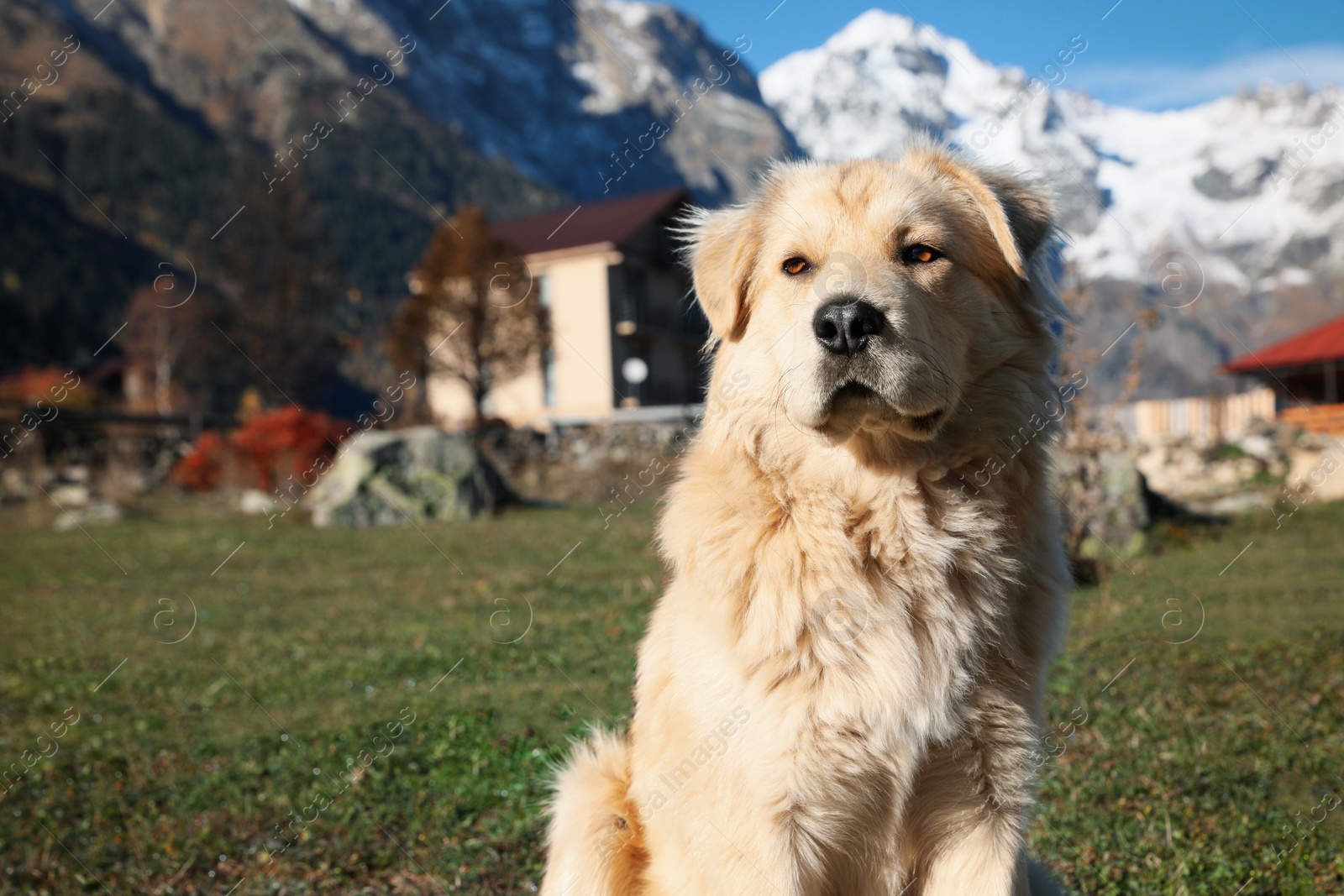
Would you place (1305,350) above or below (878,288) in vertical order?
above

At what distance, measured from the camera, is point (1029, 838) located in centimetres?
400

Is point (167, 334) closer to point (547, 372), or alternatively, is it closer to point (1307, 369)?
point (547, 372)

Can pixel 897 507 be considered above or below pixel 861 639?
above

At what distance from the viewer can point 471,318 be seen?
98.7ft

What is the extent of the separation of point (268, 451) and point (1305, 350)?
32.0 m

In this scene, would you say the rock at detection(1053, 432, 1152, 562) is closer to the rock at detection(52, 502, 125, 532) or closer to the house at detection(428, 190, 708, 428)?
the rock at detection(52, 502, 125, 532)

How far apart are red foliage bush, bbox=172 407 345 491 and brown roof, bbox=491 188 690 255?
1698 cm

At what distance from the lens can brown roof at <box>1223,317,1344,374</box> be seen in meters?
28.7

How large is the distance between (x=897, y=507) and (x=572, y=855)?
152 centimetres

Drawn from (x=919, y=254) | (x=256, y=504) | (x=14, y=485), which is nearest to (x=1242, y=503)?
(x=919, y=254)

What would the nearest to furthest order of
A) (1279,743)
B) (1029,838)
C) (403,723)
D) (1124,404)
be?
(1029,838)
(1279,743)
(403,723)
(1124,404)

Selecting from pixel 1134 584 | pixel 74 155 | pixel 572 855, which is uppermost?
pixel 74 155

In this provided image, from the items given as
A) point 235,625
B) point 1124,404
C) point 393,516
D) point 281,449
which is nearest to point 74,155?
point 281,449

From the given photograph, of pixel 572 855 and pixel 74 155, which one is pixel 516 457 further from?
pixel 74 155
